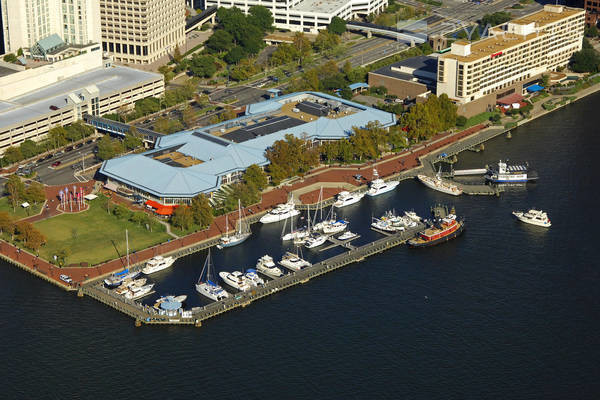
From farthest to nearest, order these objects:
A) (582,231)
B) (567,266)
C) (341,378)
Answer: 1. (582,231)
2. (567,266)
3. (341,378)

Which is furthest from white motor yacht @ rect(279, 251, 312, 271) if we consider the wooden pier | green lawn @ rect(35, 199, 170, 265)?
green lawn @ rect(35, 199, 170, 265)

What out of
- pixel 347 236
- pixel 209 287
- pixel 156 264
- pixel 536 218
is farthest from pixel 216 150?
pixel 536 218

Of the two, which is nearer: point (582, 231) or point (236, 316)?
point (236, 316)

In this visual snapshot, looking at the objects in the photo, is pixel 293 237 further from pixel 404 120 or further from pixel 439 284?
pixel 404 120

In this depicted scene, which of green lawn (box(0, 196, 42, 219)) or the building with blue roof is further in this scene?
the building with blue roof

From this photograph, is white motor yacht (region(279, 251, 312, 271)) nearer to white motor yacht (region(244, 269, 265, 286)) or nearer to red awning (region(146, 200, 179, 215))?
white motor yacht (region(244, 269, 265, 286))

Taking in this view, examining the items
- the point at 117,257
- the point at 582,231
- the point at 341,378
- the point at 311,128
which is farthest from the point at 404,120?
the point at 341,378
